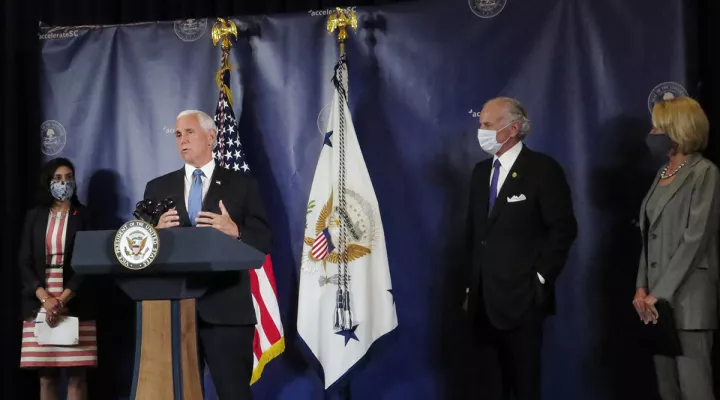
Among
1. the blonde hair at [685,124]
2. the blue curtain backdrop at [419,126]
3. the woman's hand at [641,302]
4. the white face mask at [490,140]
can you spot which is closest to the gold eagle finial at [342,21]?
the blue curtain backdrop at [419,126]

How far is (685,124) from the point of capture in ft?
10.1

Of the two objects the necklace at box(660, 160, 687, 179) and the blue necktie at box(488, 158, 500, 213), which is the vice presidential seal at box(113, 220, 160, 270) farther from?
the necklace at box(660, 160, 687, 179)

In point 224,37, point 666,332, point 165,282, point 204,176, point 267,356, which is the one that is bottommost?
point 267,356

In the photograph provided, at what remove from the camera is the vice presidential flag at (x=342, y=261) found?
3791 millimetres

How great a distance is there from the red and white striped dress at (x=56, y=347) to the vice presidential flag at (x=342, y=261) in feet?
3.77

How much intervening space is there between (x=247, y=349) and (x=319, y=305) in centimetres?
112

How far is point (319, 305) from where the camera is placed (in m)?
3.88

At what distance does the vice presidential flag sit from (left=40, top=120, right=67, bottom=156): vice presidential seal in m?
1.64

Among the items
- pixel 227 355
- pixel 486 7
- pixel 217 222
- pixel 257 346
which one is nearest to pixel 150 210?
pixel 217 222

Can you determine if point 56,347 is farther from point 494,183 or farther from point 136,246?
point 494,183

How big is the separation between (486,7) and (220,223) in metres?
2.11

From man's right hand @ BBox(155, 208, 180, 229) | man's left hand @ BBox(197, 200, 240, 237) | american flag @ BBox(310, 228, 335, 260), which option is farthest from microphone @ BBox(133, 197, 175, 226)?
american flag @ BBox(310, 228, 335, 260)

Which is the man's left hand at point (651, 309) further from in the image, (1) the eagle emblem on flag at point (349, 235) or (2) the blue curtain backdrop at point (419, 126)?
(1) the eagle emblem on flag at point (349, 235)

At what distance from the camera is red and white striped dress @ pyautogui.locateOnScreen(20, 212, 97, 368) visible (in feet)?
13.0
